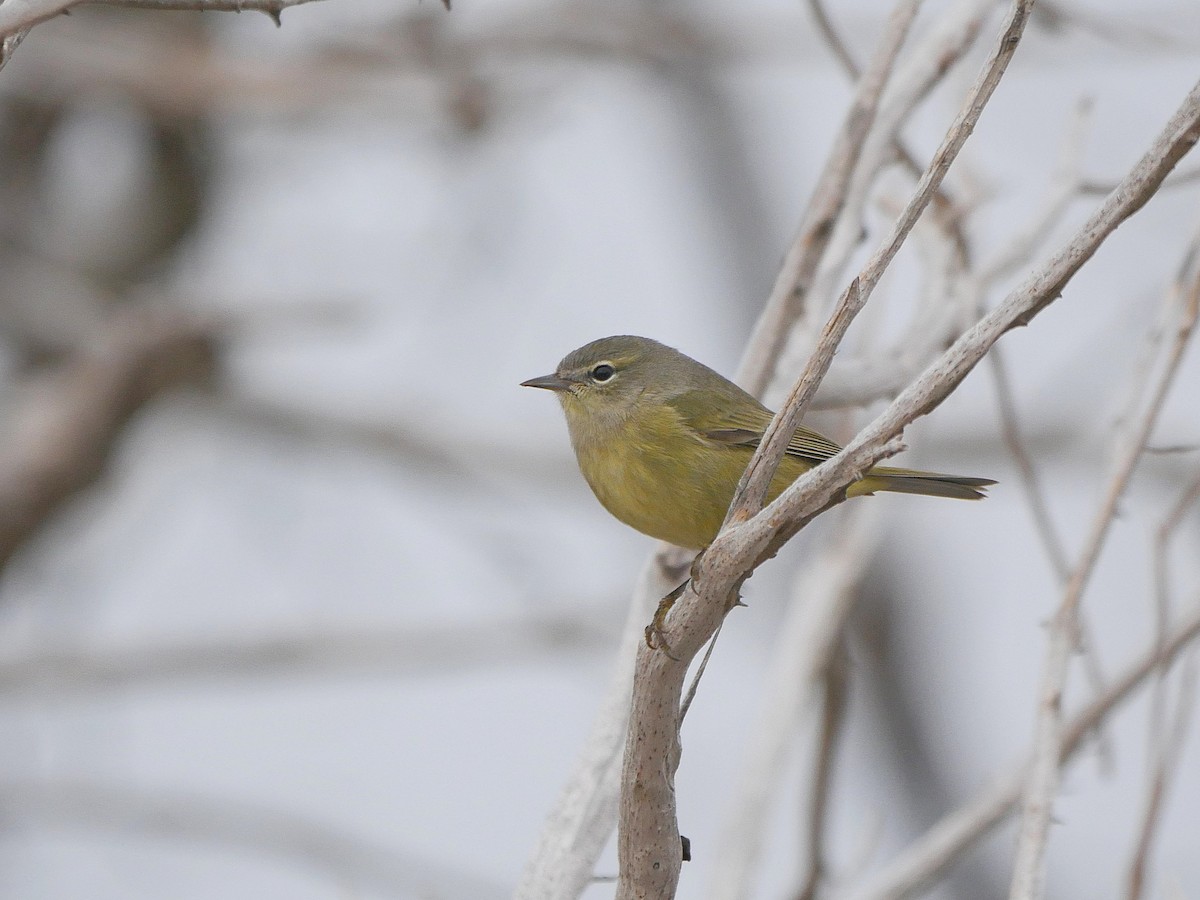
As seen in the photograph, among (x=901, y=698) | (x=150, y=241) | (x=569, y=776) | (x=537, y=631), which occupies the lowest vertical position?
(x=569, y=776)

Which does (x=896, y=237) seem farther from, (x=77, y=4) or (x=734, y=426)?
(x=734, y=426)

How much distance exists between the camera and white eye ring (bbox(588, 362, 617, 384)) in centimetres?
480

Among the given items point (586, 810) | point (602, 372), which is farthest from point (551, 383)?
point (586, 810)

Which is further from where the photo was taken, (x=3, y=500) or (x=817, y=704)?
(x=3, y=500)

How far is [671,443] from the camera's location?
4.21 metres

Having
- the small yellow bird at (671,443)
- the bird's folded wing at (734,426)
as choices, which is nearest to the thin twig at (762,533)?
the small yellow bird at (671,443)

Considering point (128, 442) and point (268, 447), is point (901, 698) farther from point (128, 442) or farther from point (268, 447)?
point (128, 442)

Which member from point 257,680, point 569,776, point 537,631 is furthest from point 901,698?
point 569,776

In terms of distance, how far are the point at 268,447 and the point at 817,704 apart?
5053 mm

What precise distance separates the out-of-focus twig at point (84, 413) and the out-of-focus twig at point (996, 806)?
4.37 metres

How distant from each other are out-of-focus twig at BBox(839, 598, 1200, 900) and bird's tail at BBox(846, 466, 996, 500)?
59 cm

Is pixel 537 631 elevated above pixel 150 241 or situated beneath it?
situated beneath

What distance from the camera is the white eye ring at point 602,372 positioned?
480 centimetres

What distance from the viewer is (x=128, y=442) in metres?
7.34
